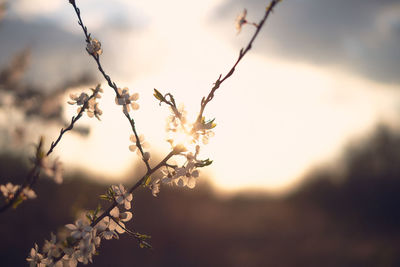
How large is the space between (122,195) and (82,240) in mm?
246

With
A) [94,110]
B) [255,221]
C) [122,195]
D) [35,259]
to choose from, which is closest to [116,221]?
[122,195]

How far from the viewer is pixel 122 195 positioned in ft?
4.75

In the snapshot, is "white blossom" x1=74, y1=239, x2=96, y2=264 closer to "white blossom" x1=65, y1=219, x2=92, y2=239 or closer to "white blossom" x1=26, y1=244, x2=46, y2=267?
"white blossom" x1=65, y1=219, x2=92, y2=239

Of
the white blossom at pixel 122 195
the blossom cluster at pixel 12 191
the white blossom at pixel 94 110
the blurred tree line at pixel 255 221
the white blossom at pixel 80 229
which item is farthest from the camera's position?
the blurred tree line at pixel 255 221

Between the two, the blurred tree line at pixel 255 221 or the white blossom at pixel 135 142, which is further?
the blurred tree line at pixel 255 221

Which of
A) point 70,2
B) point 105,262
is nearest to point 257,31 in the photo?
point 70,2

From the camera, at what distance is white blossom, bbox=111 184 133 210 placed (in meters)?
1.43

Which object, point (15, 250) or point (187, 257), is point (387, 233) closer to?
point (187, 257)

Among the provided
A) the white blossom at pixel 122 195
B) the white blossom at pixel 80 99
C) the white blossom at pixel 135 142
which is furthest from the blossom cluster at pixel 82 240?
the white blossom at pixel 80 99

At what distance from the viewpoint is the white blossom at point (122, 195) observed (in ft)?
4.68

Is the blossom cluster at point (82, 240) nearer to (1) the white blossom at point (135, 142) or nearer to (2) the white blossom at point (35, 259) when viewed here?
(2) the white blossom at point (35, 259)

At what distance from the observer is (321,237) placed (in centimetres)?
2197

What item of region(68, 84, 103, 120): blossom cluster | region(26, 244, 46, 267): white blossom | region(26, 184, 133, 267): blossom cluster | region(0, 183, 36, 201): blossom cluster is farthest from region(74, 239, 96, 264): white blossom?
region(68, 84, 103, 120): blossom cluster

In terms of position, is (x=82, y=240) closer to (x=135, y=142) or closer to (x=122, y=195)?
(x=122, y=195)
